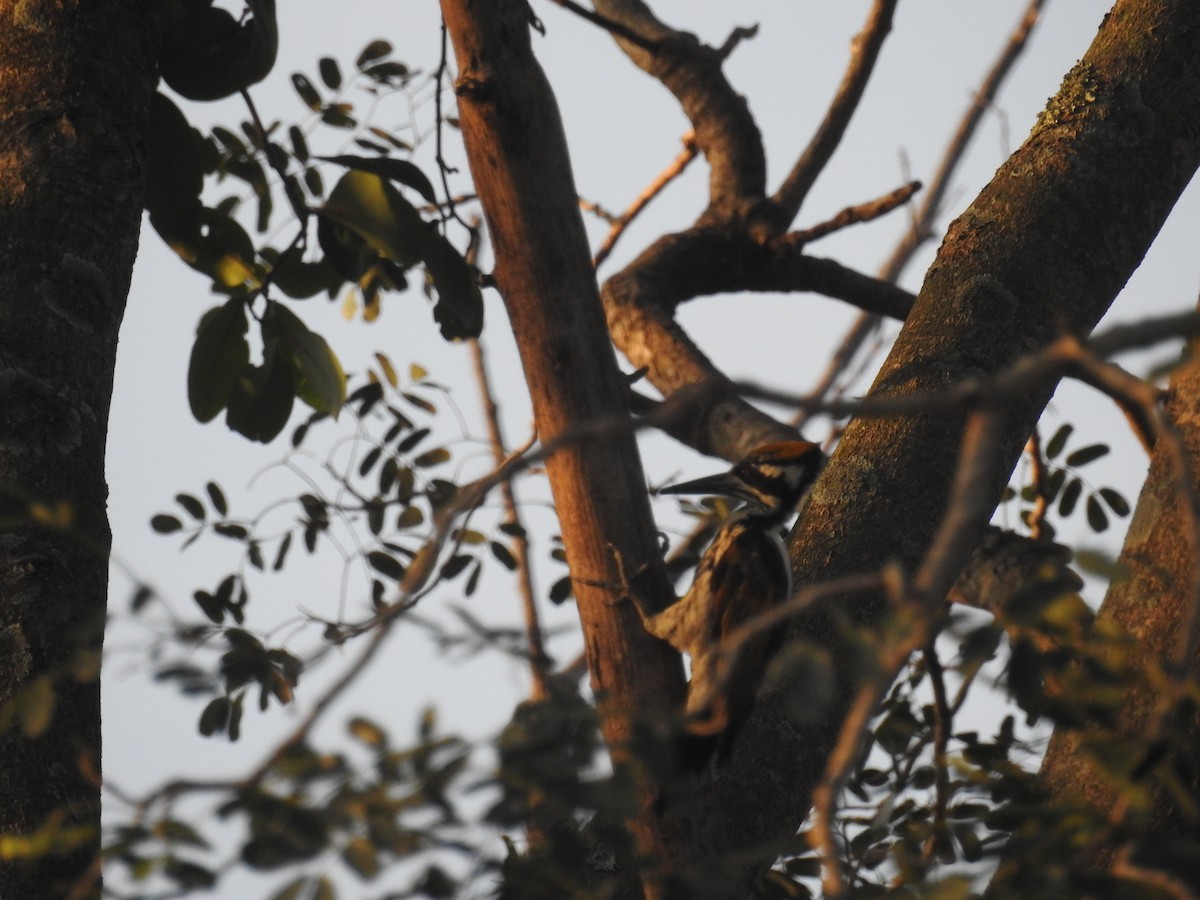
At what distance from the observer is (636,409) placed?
3.74 meters

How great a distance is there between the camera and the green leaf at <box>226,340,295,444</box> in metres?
3.33

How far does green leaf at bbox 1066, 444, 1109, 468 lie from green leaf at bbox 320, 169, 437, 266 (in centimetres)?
226

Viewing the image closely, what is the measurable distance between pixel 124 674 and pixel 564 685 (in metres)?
0.53

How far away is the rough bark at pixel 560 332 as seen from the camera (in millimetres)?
2402

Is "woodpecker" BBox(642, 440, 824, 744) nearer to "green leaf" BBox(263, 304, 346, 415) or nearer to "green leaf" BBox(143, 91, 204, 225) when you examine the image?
"green leaf" BBox(263, 304, 346, 415)

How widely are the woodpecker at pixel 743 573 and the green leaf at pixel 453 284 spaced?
820 millimetres

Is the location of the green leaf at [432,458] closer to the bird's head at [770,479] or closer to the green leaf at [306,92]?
the bird's head at [770,479]

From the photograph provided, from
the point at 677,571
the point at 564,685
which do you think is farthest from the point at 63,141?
the point at 677,571

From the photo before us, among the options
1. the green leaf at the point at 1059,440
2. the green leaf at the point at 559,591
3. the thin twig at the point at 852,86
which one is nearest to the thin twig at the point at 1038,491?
the green leaf at the point at 1059,440

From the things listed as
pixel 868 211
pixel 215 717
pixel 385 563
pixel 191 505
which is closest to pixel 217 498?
pixel 191 505

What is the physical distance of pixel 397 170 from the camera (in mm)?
3094

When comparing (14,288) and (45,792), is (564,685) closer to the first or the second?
(45,792)

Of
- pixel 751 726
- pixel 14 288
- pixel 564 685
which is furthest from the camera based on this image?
pixel 751 726

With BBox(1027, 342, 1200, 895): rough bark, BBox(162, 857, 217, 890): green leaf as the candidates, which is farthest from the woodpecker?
BBox(162, 857, 217, 890): green leaf
